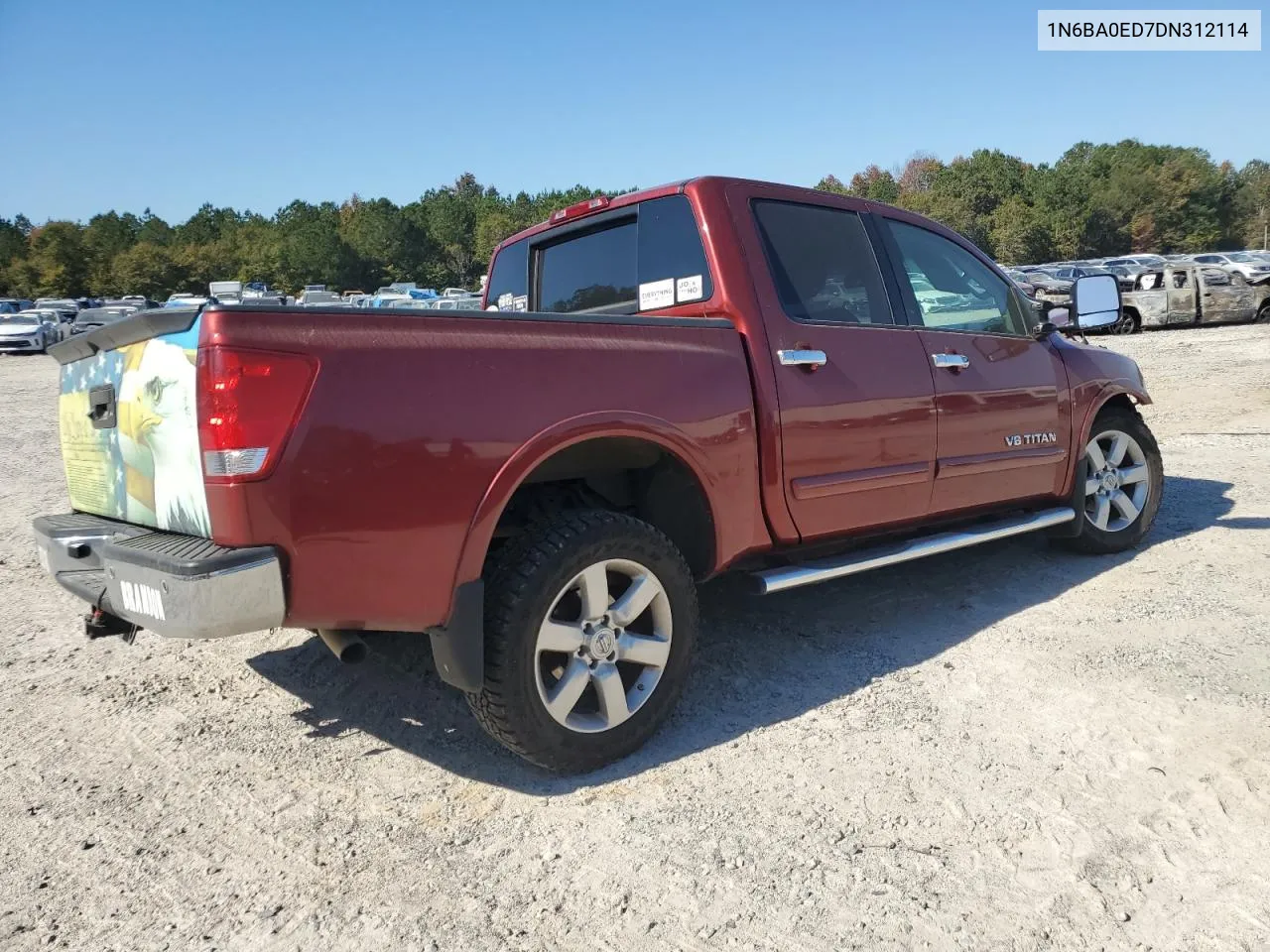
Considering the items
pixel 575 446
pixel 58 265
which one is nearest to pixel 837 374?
pixel 575 446

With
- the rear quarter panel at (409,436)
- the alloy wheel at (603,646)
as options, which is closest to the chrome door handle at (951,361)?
the rear quarter panel at (409,436)

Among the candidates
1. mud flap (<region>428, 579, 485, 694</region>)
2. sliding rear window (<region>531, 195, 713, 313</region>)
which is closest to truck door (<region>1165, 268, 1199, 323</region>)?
sliding rear window (<region>531, 195, 713, 313</region>)

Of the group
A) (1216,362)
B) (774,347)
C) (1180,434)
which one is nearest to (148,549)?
(774,347)

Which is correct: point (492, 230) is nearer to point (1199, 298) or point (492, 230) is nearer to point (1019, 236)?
point (1019, 236)

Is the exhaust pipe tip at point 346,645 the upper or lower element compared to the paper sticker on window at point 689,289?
lower

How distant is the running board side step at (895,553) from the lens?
11.2ft

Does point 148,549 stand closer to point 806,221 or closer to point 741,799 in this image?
point 741,799

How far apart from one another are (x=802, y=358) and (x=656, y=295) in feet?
2.25

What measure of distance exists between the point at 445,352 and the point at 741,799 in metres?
1.60

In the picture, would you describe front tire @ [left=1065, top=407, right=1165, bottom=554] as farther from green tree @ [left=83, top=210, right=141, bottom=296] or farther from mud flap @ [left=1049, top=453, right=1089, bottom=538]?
green tree @ [left=83, top=210, right=141, bottom=296]

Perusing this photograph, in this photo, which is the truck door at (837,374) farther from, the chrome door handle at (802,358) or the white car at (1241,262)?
the white car at (1241,262)

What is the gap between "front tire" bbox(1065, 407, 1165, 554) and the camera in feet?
16.8

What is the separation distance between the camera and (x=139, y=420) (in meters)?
2.66

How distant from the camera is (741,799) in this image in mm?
2734
